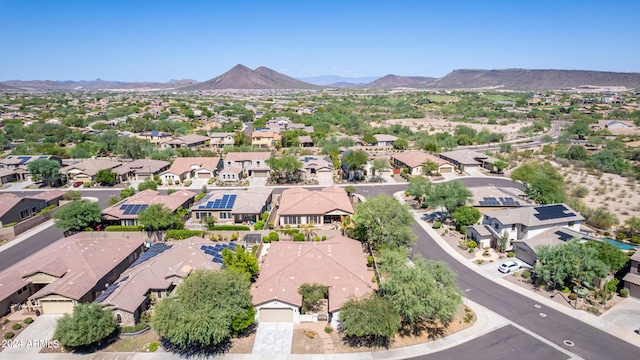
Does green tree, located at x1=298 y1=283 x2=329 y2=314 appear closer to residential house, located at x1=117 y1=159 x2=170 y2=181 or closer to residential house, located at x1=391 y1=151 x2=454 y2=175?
residential house, located at x1=391 y1=151 x2=454 y2=175

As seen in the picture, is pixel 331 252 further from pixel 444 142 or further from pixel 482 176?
pixel 444 142

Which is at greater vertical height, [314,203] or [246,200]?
[246,200]

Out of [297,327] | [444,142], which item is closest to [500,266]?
[297,327]

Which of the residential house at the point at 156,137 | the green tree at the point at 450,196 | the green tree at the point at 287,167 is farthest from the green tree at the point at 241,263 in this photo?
the residential house at the point at 156,137

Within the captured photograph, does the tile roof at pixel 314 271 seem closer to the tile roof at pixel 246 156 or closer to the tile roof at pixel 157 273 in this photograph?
the tile roof at pixel 157 273

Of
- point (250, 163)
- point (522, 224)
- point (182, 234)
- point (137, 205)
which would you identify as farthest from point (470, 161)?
point (137, 205)

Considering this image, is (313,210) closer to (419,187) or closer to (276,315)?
(419,187)

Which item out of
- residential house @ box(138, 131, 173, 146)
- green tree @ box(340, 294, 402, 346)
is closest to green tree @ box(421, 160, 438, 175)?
green tree @ box(340, 294, 402, 346)
